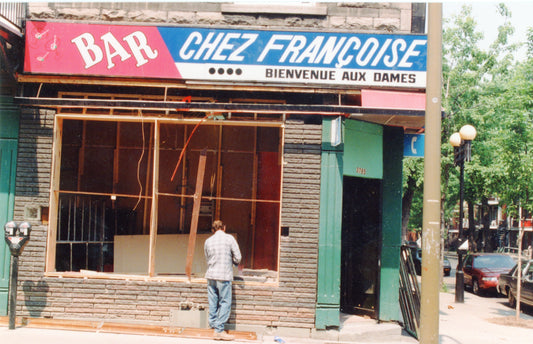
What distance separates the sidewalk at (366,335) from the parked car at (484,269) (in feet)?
16.0

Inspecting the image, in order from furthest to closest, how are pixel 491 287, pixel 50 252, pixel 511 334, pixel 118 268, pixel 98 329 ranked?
pixel 491 287 → pixel 511 334 → pixel 118 268 → pixel 50 252 → pixel 98 329

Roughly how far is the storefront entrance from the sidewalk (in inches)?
21.5

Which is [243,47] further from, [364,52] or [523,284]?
[523,284]

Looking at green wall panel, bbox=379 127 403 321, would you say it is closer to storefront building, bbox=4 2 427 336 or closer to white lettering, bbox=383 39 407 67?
storefront building, bbox=4 2 427 336

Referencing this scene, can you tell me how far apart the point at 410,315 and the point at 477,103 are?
55.2 ft

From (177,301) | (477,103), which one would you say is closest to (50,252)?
(177,301)

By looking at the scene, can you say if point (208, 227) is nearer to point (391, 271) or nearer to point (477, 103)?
point (391, 271)

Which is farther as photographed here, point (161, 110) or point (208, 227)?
point (208, 227)

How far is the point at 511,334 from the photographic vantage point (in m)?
11.2

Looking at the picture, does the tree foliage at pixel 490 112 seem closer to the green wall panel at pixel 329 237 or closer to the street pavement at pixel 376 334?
the street pavement at pixel 376 334

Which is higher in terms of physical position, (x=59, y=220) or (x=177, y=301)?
(x=59, y=220)

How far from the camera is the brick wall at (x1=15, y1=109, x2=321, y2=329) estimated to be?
860 cm

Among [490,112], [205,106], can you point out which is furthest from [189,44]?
[490,112]

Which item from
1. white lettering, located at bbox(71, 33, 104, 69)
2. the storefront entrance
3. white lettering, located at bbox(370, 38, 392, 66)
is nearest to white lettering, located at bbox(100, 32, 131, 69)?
white lettering, located at bbox(71, 33, 104, 69)
